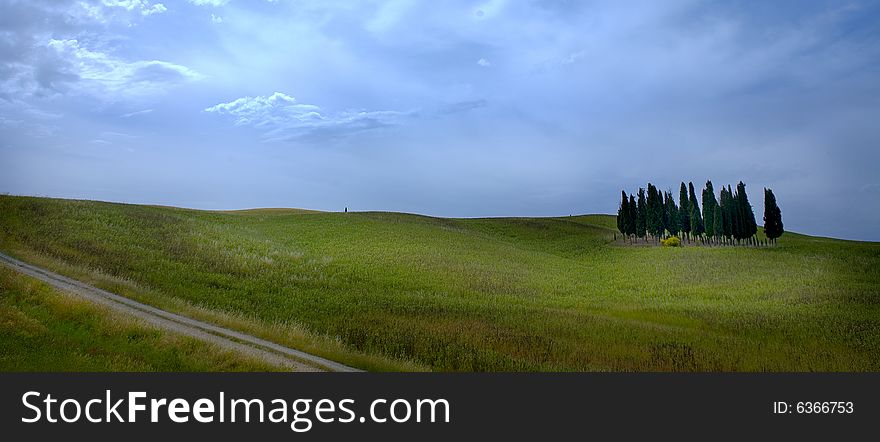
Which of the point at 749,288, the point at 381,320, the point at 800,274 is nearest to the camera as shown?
the point at 381,320

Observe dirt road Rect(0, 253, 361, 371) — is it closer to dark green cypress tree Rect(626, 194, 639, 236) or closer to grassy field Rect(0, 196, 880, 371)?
grassy field Rect(0, 196, 880, 371)

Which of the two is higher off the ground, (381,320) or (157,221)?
(157,221)

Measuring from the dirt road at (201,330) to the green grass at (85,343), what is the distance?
934 mm

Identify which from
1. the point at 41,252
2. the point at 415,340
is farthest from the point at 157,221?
the point at 415,340

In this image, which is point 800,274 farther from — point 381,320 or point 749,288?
point 381,320

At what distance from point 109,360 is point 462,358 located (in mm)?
9749

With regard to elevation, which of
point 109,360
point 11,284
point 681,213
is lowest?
point 109,360

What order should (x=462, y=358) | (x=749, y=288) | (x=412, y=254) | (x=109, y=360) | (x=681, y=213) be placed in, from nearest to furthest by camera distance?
(x=109, y=360) → (x=462, y=358) → (x=749, y=288) → (x=412, y=254) → (x=681, y=213)

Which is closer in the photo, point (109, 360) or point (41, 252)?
point (109, 360)

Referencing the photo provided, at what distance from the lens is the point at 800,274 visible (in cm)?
4578

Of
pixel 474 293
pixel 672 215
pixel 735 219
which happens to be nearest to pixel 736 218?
pixel 735 219

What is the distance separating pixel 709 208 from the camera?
7969 cm

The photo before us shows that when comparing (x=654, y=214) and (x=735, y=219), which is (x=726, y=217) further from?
(x=654, y=214)

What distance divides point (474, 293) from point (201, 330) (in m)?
22.8
